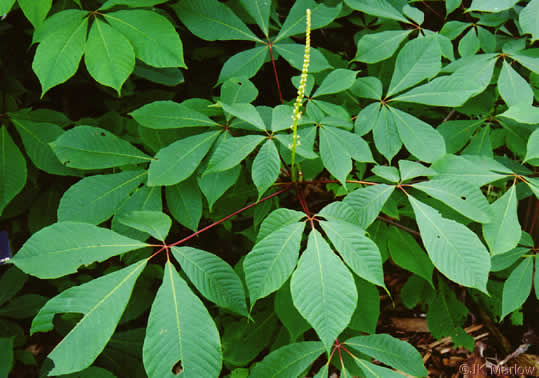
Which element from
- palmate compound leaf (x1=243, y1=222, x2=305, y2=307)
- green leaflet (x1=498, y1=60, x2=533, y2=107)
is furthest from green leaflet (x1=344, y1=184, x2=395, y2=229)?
green leaflet (x1=498, y1=60, x2=533, y2=107)

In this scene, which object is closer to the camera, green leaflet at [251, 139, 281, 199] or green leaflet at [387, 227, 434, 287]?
green leaflet at [251, 139, 281, 199]

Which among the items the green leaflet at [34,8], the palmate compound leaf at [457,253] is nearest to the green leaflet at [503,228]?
the palmate compound leaf at [457,253]

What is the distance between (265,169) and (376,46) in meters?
0.73

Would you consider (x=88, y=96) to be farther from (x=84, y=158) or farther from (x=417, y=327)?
(x=417, y=327)

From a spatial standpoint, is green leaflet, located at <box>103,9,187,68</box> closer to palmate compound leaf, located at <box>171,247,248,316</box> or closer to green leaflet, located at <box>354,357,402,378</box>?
palmate compound leaf, located at <box>171,247,248,316</box>

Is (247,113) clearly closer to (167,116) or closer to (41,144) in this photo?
(167,116)

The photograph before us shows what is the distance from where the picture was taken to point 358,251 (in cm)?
92

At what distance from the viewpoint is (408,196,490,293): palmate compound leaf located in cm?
92

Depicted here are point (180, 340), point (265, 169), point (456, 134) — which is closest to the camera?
point (180, 340)

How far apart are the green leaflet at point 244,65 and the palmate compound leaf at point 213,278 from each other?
693mm

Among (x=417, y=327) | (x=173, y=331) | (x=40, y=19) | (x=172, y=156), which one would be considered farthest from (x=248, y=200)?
(x=417, y=327)

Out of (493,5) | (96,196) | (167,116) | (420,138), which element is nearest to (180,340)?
(96,196)

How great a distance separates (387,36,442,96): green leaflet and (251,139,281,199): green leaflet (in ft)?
1.77

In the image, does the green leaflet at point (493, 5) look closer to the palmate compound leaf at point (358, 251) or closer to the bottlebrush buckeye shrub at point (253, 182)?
the bottlebrush buckeye shrub at point (253, 182)
